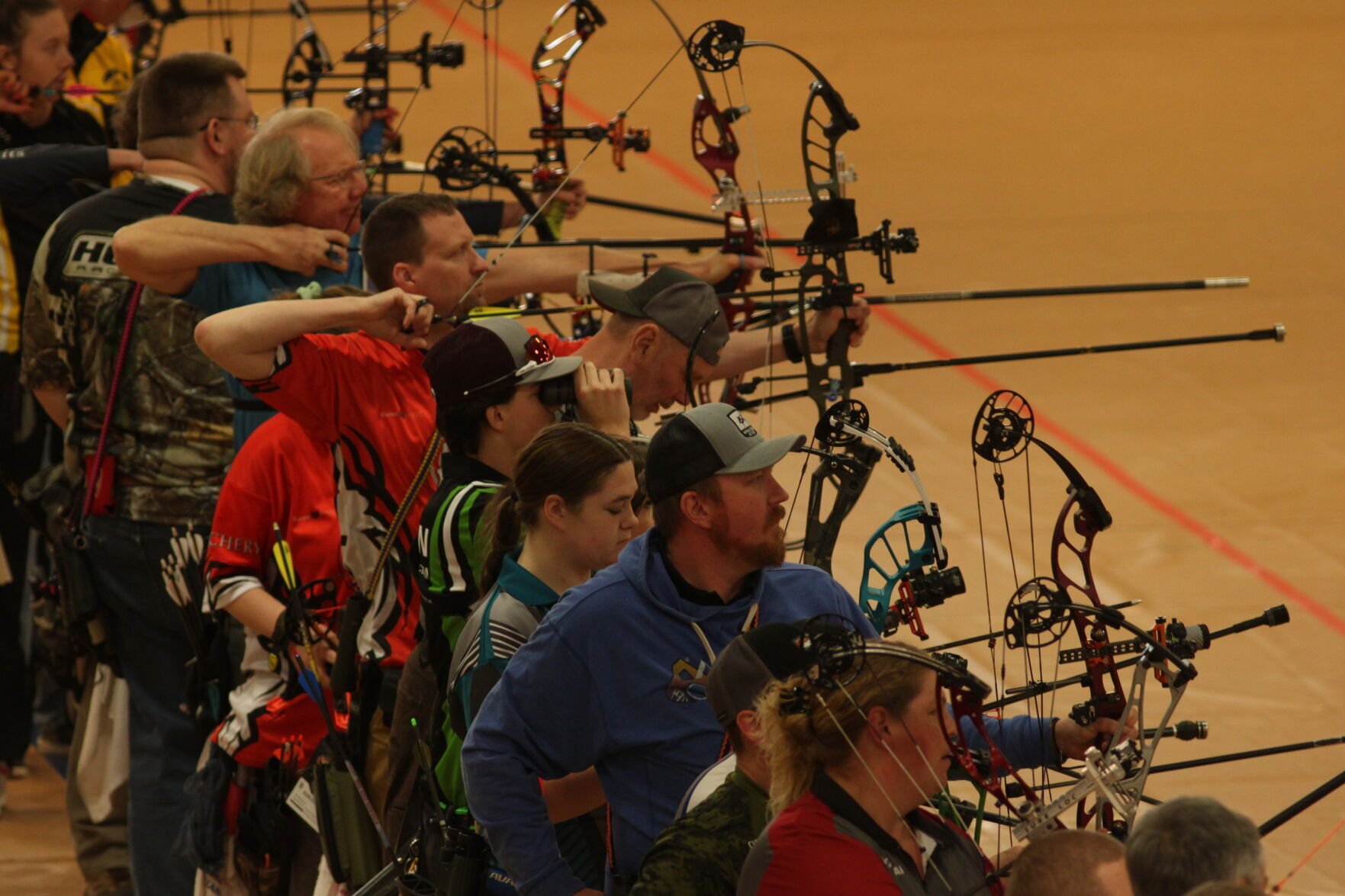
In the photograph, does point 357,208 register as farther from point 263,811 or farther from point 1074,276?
point 1074,276

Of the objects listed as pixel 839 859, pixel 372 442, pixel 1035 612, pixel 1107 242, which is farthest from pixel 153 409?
pixel 1107 242

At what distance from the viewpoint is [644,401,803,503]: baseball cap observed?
2545 millimetres

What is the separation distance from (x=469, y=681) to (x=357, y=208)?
159 centimetres

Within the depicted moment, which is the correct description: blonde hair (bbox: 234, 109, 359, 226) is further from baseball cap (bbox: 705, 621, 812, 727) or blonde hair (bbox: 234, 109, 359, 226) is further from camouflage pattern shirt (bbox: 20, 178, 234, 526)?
baseball cap (bbox: 705, 621, 812, 727)

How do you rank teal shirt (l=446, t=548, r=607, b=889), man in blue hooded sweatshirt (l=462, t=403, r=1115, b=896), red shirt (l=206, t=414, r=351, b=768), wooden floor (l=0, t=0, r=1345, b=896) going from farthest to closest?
wooden floor (l=0, t=0, r=1345, b=896) < red shirt (l=206, t=414, r=351, b=768) < teal shirt (l=446, t=548, r=607, b=889) < man in blue hooded sweatshirt (l=462, t=403, r=1115, b=896)

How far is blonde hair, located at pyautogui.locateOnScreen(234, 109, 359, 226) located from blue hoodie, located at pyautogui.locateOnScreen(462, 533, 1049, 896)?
5.44 feet

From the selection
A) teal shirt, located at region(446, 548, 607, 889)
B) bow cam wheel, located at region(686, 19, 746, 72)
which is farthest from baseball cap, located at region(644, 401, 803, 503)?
bow cam wheel, located at region(686, 19, 746, 72)

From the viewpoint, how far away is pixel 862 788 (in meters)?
2.10

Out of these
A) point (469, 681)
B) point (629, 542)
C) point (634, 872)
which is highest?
point (629, 542)

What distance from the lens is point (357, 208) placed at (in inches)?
157

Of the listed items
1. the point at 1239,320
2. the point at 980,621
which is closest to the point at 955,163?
the point at 1239,320

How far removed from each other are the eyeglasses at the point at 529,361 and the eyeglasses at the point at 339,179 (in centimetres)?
92

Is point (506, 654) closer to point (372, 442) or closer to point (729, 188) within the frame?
point (372, 442)

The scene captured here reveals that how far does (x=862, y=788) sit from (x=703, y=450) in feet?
2.05
